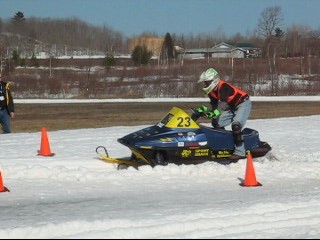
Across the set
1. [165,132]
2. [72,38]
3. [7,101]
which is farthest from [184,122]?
[72,38]

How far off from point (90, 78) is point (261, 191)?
193 feet

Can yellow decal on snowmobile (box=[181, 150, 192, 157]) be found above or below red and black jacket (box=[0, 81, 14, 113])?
below

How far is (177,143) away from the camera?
376 inches

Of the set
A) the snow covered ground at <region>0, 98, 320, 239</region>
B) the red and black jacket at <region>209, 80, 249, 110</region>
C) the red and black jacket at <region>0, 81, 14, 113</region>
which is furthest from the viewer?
the red and black jacket at <region>0, 81, 14, 113</region>

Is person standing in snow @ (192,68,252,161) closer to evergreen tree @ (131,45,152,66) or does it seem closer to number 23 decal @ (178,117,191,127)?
number 23 decal @ (178,117,191,127)

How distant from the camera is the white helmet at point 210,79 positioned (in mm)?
10039

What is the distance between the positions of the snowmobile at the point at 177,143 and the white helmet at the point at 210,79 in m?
0.70

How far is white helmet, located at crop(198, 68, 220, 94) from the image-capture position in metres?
10.0

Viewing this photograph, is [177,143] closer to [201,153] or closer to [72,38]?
[201,153]

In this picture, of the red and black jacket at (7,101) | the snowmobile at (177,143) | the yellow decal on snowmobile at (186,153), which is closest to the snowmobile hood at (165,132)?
the snowmobile at (177,143)

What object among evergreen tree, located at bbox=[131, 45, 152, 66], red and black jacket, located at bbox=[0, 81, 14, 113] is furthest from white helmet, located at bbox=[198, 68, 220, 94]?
evergreen tree, located at bbox=[131, 45, 152, 66]

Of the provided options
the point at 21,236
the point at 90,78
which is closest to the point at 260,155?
the point at 21,236

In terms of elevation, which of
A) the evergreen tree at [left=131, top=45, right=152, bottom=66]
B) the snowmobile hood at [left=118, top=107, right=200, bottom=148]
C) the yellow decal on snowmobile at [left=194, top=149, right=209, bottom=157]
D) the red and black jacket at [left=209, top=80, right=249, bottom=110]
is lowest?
the yellow decal on snowmobile at [left=194, top=149, right=209, bottom=157]

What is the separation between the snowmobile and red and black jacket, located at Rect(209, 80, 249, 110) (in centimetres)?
56
